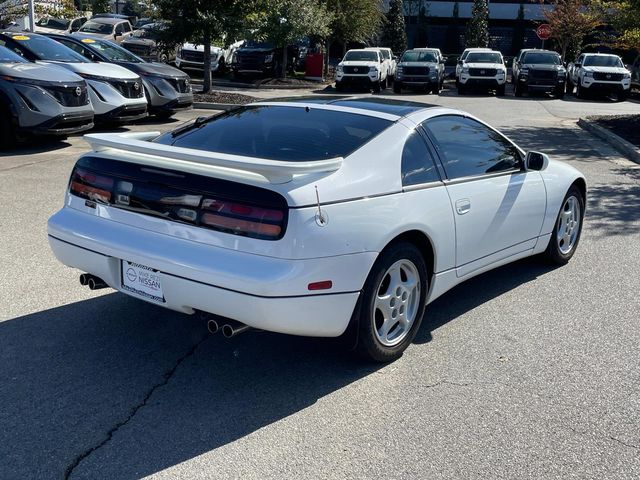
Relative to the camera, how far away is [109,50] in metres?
15.8

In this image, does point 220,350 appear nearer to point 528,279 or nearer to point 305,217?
point 305,217

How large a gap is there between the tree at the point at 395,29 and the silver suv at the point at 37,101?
34995 mm

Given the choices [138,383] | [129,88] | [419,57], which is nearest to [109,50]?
[129,88]

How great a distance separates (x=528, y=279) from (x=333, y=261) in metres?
2.90

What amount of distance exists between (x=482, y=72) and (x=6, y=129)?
20833mm

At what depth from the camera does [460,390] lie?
13.9 ft

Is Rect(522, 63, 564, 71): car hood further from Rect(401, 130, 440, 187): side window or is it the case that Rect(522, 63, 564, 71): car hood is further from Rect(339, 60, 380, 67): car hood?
Rect(401, 130, 440, 187): side window

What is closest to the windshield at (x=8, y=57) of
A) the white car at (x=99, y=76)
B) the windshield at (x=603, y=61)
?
the white car at (x=99, y=76)

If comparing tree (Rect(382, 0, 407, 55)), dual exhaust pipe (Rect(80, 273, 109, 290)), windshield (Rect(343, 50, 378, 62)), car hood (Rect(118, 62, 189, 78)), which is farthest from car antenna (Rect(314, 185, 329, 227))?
tree (Rect(382, 0, 407, 55))

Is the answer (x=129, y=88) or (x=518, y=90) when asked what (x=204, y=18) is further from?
(x=518, y=90)

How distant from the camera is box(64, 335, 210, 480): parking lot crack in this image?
3393 mm

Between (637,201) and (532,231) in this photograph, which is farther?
(637,201)

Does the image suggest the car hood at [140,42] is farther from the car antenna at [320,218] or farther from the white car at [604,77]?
the car antenna at [320,218]

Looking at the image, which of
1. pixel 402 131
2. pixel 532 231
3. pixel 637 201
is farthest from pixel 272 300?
pixel 637 201
